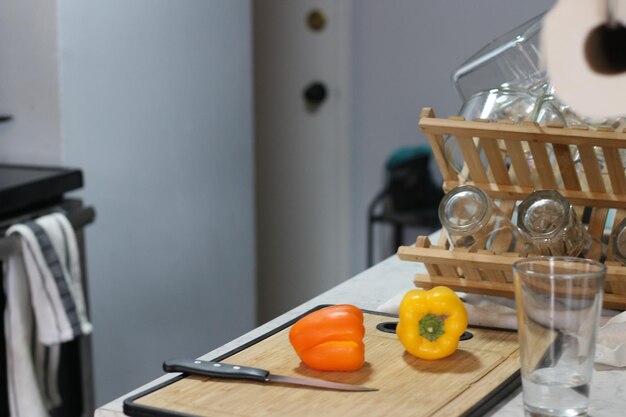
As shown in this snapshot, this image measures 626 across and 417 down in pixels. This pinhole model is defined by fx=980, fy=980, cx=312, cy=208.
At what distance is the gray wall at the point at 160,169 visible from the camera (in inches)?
89.8

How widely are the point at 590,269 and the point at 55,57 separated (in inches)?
60.1

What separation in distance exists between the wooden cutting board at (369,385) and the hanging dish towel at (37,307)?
880mm

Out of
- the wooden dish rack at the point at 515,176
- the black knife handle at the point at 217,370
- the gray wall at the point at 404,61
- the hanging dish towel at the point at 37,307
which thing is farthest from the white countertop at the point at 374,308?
the gray wall at the point at 404,61

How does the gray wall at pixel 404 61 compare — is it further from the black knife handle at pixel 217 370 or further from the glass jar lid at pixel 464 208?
the black knife handle at pixel 217 370

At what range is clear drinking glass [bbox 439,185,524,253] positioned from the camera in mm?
1153

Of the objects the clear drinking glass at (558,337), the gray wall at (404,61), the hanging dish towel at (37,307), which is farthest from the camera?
the gray wall at (404,61)

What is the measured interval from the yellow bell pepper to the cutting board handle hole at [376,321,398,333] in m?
0.09

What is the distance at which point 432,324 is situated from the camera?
1091 millimetres

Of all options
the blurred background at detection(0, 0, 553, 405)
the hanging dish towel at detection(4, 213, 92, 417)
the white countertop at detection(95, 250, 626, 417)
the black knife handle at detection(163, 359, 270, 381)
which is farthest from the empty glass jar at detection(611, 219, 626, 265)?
the blurred background at detection(0, 0, 553, 405)

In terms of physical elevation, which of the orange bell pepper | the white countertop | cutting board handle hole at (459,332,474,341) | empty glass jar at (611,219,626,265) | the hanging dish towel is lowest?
the hanging dish towel

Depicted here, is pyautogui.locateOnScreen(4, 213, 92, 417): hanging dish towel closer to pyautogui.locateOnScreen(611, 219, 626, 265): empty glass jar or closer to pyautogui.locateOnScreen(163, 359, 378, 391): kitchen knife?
pyautogui.locateOnScreen(163, 359, 378, 391): kitchen knife

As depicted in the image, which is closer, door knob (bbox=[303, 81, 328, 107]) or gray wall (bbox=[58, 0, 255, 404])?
gray wall (bbox=[58, 0, 255, 404])

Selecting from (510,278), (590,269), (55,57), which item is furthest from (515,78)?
(55,57)

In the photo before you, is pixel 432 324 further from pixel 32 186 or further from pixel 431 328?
pixel 32 186
